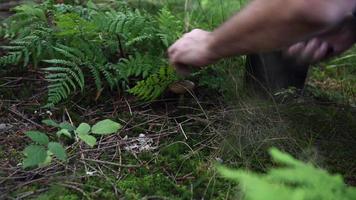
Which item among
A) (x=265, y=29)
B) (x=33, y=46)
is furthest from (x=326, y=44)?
(x=33, y=46)

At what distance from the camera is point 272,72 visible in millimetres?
2385

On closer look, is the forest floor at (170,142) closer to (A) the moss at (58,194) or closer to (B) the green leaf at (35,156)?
(A) the moss at (58,194)

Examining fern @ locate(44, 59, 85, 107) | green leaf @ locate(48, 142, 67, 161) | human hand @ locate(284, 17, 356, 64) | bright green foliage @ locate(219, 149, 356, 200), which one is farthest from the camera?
fern @ locate(44, 59, 85, 107)

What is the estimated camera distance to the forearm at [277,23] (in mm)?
1324

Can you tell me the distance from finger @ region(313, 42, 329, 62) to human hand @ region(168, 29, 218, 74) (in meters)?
0.45

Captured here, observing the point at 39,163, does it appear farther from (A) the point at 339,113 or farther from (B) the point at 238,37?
(A) the point at 339,113

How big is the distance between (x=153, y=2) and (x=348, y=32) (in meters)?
1.59

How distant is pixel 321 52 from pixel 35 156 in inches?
44.1

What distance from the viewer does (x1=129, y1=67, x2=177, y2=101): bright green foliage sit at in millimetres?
2334

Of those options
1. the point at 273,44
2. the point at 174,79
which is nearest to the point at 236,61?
the point at 174,79

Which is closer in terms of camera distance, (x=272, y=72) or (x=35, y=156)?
(x=35, y=156)

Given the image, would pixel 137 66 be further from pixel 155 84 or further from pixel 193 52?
pixel 193 52

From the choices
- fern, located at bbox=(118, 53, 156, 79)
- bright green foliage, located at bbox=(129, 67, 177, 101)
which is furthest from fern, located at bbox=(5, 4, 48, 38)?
bright green foliage, located at bbox=(129, 67, 177, 101)

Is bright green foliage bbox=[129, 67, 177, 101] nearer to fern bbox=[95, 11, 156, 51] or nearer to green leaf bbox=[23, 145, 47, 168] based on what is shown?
fern bbox=[95, 11, 156, 51]
